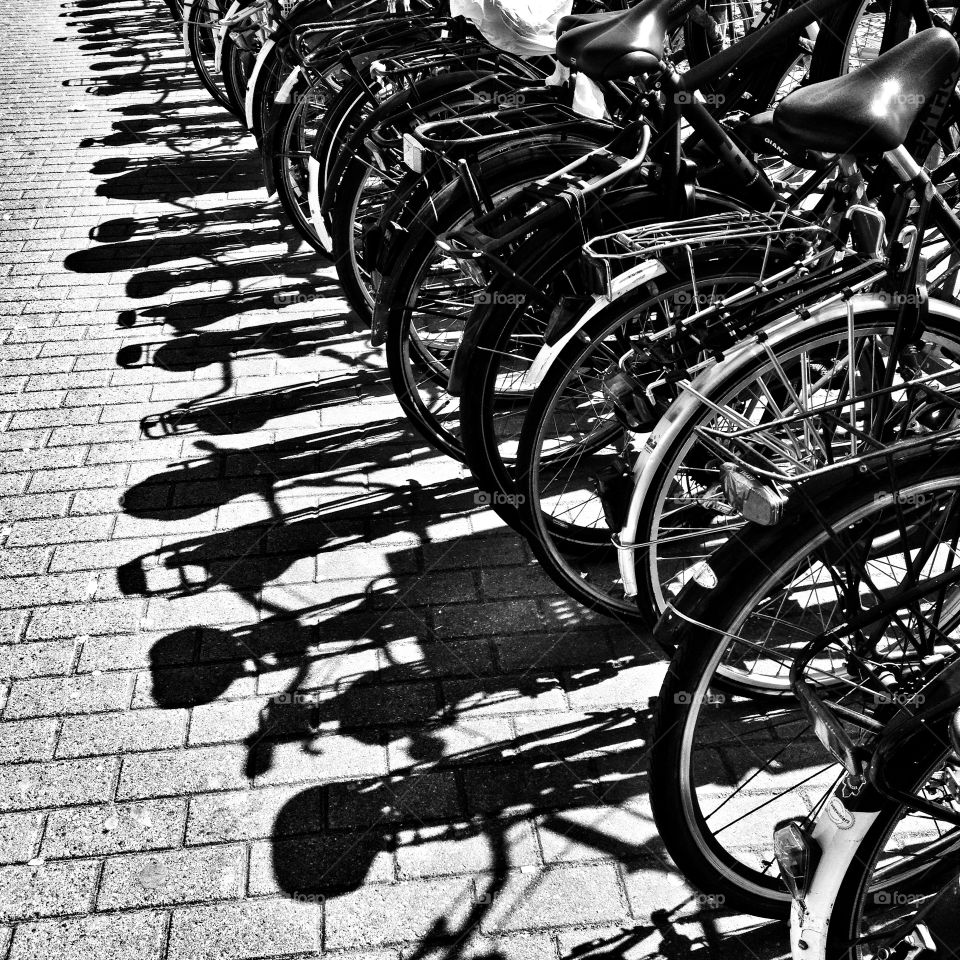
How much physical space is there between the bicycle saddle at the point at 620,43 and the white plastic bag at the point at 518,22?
631mm

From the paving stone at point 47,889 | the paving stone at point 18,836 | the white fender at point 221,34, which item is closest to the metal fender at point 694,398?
the paving stone at point 47,889

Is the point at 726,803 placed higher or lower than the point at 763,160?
lower

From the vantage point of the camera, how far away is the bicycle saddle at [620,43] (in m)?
Result: 3.02

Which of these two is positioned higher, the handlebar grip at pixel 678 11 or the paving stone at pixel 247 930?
the handlebar grip at pixel 678 11

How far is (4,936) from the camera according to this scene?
253cm

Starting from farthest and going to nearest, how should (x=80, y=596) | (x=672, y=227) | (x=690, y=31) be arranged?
(x=690, y=31), (x=80, y=596), (x=672, y=227)

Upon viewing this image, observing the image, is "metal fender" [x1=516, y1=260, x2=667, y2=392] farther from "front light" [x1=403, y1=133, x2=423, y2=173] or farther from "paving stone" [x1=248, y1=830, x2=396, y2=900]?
"paving stone" [x1=248, y1=830, x2=396, y2=900]

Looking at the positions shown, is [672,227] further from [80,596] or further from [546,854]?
[80,596]

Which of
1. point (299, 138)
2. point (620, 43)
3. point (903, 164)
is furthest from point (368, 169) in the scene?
point (903, 164)

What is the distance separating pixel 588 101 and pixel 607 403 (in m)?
1.06

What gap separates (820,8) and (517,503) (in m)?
1.75

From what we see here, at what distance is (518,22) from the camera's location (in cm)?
379

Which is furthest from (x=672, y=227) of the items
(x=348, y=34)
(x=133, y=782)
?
(x=348, y=34)

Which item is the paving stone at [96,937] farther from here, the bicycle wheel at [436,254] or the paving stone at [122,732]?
the bicycle wheel at [436,254]
